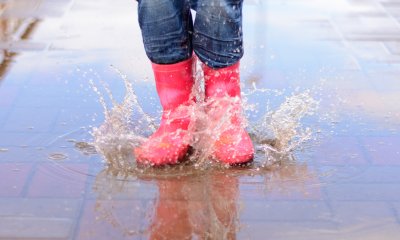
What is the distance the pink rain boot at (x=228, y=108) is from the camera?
2396 millimetres

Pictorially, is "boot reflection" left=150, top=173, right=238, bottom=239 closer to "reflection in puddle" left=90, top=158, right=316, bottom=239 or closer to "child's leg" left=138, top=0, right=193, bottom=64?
"reflection in puddle" left=90, top=158, right=316, bottom=239

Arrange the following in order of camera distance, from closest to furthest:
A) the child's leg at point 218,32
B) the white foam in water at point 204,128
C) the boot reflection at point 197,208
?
1. the boot reflection at point 197,208
2. the child's leg at point 218,32
3. the white foam in water at point 204,128

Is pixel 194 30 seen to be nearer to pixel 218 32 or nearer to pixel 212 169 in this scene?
pixel 218 32

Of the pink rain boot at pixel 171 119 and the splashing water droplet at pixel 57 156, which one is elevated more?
the pink rain boot at pixel 171 119

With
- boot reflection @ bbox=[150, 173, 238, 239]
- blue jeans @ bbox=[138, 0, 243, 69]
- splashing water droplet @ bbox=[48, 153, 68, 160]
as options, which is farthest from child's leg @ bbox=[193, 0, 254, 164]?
splashing water droplet @ bbox=[48, 153, 68, 160]

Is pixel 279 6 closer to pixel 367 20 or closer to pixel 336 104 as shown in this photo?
pixel 367 20

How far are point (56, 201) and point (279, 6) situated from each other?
2.30 meters

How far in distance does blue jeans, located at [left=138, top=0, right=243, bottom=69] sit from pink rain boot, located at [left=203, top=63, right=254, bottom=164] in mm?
37

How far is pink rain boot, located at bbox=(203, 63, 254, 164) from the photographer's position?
240 centimetres

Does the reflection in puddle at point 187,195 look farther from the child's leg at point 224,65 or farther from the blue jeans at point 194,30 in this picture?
the blue jeans at point 194,30

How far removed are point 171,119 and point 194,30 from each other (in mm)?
286

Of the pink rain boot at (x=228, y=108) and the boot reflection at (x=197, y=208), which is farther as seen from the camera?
the pink rain boot at (x=228, y=108)

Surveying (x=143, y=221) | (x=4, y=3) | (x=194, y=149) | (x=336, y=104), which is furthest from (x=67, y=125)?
(x=4, y=3)

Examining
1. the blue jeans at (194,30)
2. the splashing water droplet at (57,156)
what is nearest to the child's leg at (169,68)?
the blue jeans at (194,30)
